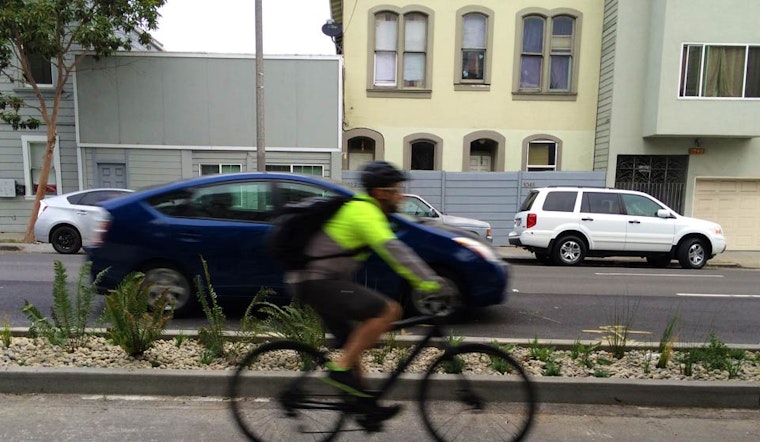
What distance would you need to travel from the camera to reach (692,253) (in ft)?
36.5

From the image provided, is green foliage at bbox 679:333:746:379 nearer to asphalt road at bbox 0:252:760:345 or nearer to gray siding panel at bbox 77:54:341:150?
asphalt road at bbox 0:252:760:345

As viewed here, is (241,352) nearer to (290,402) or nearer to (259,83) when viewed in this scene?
(290,402)

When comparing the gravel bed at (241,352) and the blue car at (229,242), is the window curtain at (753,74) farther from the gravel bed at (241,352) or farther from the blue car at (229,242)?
the blue car at (229,242)

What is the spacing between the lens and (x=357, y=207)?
8.62ft

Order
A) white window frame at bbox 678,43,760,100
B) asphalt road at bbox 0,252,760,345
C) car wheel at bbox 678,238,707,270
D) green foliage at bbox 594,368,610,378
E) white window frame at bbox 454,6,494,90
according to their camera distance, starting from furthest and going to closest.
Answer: white window frame at bbox 454,6,494,90 → white window frame at bbox 678,43,760,100 → car wheel at bbox 678,238,707,270 → asphalt road at bbox 0,252,760,345 → green foliage at bbox 594,368,610,378

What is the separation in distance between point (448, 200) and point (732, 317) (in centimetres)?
Result: 854

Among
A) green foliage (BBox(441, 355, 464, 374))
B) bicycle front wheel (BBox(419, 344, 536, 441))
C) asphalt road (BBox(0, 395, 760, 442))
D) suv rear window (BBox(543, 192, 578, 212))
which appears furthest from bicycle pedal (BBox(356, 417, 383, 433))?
suv rear window (BBox(543, 192, 578, 212))

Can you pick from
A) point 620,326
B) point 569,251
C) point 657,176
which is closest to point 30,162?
point 569,251

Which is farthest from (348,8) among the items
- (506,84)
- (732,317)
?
(732,317)

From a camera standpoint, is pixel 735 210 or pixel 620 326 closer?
pixel 620 326

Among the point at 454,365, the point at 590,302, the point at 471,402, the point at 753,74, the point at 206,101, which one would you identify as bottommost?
the point at 590,302

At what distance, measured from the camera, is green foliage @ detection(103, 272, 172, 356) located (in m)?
3.96

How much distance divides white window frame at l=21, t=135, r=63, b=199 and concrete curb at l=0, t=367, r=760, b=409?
526 inches

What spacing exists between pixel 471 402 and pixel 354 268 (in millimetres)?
1095
